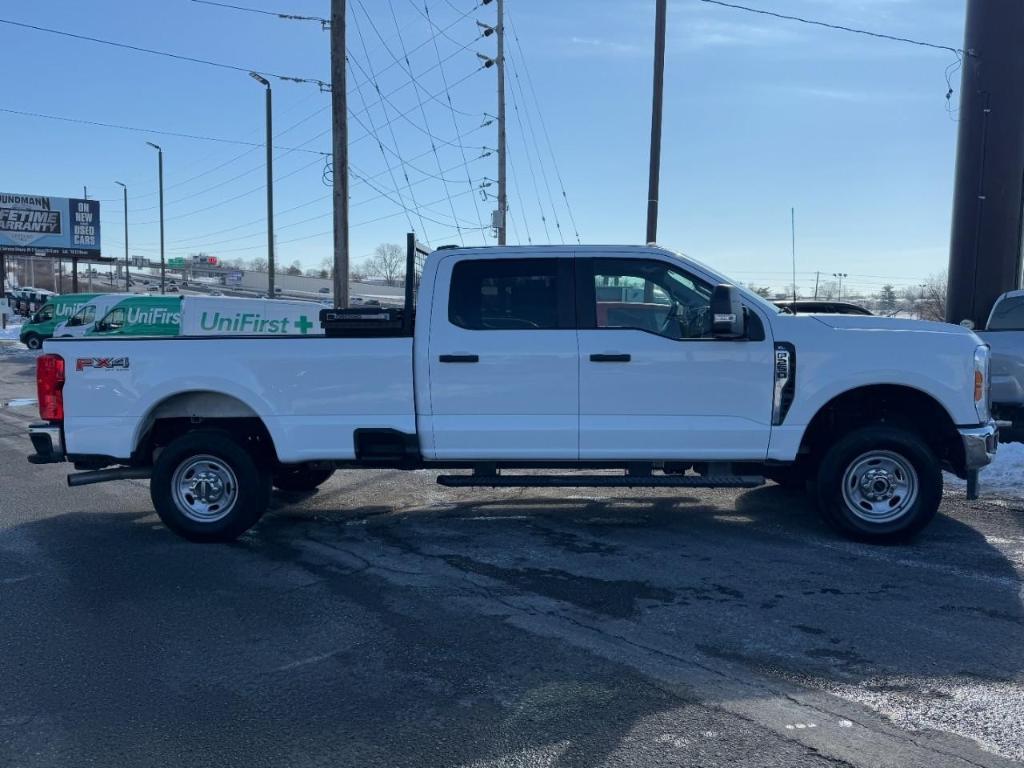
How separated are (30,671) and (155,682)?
2.26ft

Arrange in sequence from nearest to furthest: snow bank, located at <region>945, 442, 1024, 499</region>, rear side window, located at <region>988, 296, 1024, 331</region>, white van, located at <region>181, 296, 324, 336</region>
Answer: snow bank, located at <region>945, 442, 1024, 499</region>
rear side window, located at <region>988, 296, 1024, 331</region>
white van, located at <region>181, 296, 324, 336</region>

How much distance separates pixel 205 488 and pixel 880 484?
5193 millimetres

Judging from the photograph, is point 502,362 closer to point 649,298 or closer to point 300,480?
point 649,298

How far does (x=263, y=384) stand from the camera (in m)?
6.69

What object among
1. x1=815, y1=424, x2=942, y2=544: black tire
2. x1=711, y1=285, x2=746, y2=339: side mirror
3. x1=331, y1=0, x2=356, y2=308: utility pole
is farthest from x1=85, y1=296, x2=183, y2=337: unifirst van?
x1=815, y1=424, x2=942, y2=544: black tire

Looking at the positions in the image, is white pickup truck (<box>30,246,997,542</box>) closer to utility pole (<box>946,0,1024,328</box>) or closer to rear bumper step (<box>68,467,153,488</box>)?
rear bumper step (<box>68,467,153,488</box>)

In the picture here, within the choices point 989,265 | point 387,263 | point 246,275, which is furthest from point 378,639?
point 246,275

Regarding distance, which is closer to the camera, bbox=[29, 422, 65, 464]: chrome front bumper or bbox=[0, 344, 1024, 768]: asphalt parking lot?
bbox=[0, 344, 1024, 768]: asphalt parking lot

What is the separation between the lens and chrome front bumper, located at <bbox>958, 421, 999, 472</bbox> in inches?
250

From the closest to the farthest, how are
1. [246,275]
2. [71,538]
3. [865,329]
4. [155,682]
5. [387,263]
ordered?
[155,682] < [865,329] < [71,538] < [387,263] < [246,275]

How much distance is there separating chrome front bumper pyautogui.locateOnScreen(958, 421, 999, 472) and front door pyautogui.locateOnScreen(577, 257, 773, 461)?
1428mm

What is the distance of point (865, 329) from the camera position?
6477mm

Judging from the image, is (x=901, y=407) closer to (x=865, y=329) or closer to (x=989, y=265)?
(x=865, y=329)

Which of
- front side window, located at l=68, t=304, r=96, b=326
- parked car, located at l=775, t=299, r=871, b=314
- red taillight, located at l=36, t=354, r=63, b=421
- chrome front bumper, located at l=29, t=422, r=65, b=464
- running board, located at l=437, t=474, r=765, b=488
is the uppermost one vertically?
parked car, located at l=775, t=299, r=871, b=314
